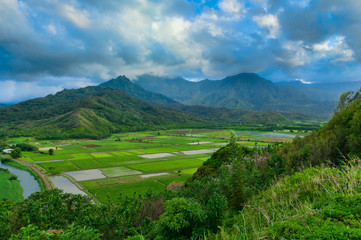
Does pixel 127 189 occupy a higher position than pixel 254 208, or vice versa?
pixel 254 208

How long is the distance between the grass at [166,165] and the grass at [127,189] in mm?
14464

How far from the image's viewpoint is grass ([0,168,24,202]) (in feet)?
147

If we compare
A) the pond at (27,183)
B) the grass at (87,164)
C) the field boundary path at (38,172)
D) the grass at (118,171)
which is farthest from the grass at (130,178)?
the pond at (27,183)

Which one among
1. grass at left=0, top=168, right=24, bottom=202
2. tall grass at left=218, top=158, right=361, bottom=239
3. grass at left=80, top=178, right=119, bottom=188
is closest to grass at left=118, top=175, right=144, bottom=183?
grass at left=80, top=178, right=119, bottom=188

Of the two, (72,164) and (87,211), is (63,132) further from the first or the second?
(87,211)

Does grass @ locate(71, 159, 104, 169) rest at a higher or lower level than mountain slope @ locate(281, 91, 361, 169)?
lower

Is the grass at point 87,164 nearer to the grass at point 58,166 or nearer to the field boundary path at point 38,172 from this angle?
the grass at point 58,166

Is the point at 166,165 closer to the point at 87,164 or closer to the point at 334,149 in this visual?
the point at 87,164

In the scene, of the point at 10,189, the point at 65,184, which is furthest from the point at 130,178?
the point at 10,189

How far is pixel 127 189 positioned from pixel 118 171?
18693 mm

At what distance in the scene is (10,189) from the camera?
1950 inches

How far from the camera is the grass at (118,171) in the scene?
6309 cm

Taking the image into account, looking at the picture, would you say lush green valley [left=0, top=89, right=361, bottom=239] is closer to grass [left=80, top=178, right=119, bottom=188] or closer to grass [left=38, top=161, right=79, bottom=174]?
grass [left=80, top=178, right=119, bottom=188]

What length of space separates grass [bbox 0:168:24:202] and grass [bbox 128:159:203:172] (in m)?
32.8
